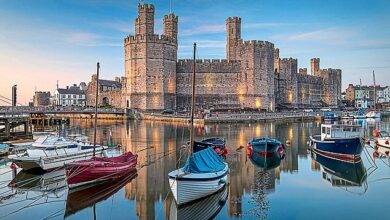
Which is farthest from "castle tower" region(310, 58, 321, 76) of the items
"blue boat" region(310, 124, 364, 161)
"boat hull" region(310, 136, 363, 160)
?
"boat hull" region(310, 136, 363, 160)

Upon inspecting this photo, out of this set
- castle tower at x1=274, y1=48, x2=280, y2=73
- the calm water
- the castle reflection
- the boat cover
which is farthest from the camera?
castle tower at x1=274, y1=48, x2=280, y2=73

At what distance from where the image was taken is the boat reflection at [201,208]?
11.9 metres

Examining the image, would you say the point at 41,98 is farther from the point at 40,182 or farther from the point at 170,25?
the point at 40,182

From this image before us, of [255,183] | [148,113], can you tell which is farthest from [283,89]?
[255,183]

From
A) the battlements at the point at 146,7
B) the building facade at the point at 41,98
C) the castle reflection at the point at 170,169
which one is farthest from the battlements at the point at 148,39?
the building facade at the point at 41,98

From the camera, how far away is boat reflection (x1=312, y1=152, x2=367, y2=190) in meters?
16.7

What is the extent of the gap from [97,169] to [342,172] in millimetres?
11689

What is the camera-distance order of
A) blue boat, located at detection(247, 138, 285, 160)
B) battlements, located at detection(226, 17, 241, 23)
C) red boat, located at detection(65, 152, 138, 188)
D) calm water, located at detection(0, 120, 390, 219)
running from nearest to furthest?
calm water, located at detection(0, 120, 390, 219), red boat, located at detection(65, 152, 138, 188), blue boat, located at detection(247, 138, 285, 160), battlements, located at detection(226, 17, 241, 23)

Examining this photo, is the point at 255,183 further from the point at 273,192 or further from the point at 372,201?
the point at 372,201

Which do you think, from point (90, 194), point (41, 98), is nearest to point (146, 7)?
point (90, 194)

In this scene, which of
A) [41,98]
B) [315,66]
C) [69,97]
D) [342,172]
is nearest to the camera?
[342,172]

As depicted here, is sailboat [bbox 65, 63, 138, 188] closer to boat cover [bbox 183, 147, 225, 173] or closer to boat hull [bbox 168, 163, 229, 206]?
boat hull [bbox 168, 163, 229, 206]

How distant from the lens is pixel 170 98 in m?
58.2

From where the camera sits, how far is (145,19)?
56344 millimetres
